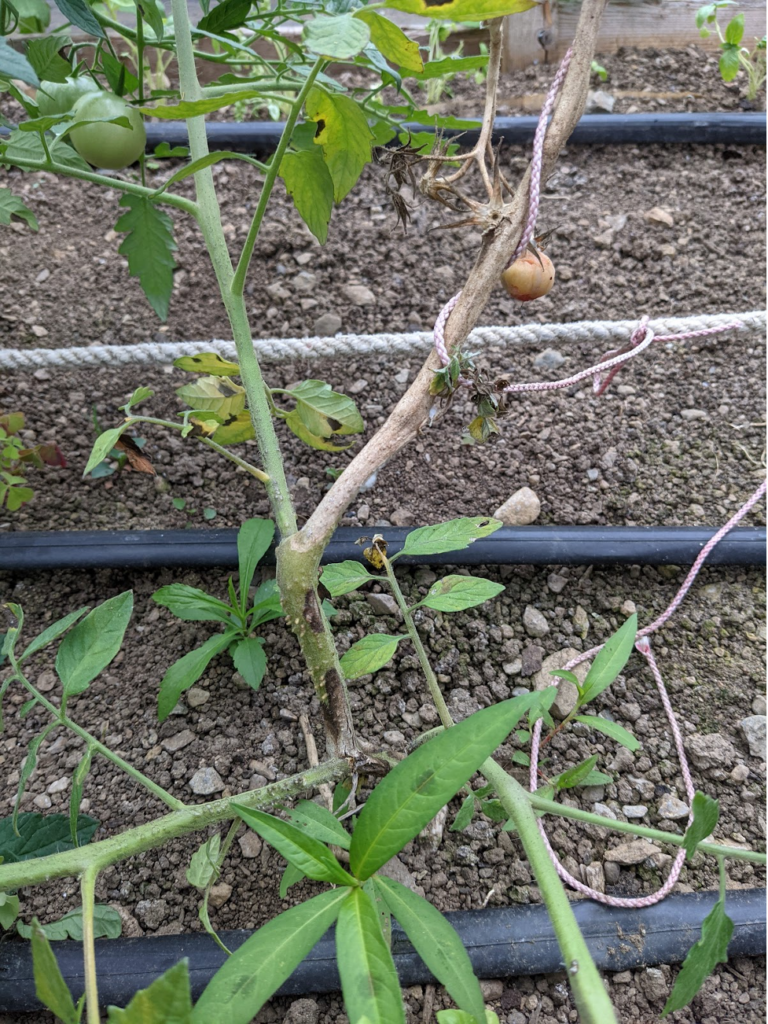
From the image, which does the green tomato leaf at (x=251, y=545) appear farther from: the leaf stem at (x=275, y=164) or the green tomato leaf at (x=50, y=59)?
the green tomato leaf at (x=50, y=59)

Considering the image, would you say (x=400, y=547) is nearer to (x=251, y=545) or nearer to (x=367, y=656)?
(x=251, y=545)

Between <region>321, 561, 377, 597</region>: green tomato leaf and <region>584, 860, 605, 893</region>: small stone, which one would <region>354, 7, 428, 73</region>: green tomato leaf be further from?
<region>584, 860, 605, 893</region>: small stone

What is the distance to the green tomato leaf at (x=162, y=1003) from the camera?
1.04 feet

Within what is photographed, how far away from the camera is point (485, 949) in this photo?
0.78 meters

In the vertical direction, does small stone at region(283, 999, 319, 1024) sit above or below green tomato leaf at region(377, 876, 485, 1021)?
below

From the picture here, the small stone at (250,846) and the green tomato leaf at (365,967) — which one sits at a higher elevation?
the green tomato leaf at (365,967)

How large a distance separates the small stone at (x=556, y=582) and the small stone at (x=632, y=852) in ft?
1.24

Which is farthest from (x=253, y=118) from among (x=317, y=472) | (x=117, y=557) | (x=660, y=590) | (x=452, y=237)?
(x=660, y=590)

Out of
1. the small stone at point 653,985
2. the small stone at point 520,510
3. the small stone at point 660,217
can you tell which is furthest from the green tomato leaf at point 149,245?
the small stone at point 660,217

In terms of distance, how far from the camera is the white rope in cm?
120

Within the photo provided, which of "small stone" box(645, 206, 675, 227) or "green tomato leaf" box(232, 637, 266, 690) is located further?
"small stone" box(645, 206, 675, 227)

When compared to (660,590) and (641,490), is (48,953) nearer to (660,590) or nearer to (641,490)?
(660,590)

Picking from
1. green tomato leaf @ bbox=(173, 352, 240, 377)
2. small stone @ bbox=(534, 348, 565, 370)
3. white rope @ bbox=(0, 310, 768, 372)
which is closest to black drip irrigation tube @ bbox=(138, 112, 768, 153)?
small stone @ bbox=(534, 348, 565, 370)

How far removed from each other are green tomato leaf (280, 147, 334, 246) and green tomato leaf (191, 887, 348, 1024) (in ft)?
2.16
